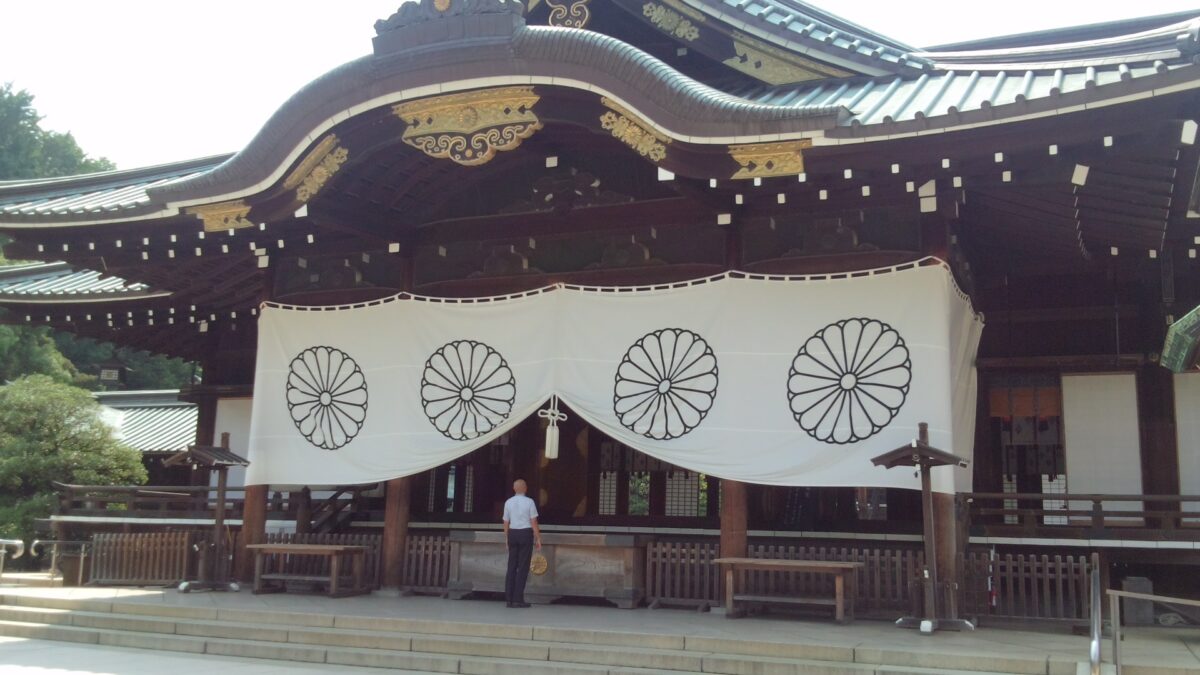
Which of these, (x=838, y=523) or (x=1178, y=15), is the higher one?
(x=1178, y=15)

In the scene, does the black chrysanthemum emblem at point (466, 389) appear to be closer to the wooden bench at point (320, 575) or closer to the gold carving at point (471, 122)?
the wooden bench at point (320, 575)

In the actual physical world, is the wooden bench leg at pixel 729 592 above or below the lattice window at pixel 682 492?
below

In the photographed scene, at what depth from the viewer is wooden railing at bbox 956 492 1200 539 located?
948 cm

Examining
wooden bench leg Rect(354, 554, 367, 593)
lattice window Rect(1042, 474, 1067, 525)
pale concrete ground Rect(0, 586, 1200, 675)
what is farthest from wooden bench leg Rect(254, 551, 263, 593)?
lattice window Rect(1042, 474, 1067, 525)

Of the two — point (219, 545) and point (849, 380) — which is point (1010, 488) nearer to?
point (849, 380)

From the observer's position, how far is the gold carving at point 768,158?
8109mm

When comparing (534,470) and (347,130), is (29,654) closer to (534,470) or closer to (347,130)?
(347,130)

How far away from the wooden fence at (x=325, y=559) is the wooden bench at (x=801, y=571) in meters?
3.84

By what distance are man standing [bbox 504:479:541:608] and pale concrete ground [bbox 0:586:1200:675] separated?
0.71ft

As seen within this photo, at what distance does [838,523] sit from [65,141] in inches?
1685

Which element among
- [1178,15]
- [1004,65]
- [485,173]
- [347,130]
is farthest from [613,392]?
[1178,15]

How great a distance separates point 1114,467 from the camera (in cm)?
1091

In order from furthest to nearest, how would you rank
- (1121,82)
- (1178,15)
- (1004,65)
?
(1178,15) → (1004,65) → (1121,82)

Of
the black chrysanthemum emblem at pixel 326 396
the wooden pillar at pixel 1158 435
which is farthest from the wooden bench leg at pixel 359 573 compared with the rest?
the wooden pillar at pixel 1158 435
